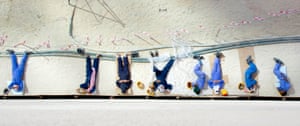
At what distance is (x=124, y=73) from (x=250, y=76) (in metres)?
3.81

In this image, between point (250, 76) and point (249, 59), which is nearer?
point (250, 76)

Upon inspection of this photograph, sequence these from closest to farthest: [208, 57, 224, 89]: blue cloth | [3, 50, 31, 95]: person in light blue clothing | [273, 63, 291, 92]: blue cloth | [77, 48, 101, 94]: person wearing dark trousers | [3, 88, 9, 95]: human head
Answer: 1. [273, 63, 291, 92]: blue cloth
2. [208, 57, 224, 89]: blue cloth
3. [77, 48, 101, 94]: person wearing dark trousers
4. [3, 50, 31, 95]: person in light blue clothing
5. [3, 88, 9, 95]: human head

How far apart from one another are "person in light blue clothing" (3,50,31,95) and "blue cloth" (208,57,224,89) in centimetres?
603

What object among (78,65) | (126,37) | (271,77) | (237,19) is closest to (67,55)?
(78,65)

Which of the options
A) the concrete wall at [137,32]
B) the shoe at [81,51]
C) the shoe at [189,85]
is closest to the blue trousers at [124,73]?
the concrete wall at [137,32]

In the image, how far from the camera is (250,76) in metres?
9.96

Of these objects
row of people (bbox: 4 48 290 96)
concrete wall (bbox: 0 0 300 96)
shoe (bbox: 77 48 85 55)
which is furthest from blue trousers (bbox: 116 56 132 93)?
shoe (bbox: 77 48 85 55)

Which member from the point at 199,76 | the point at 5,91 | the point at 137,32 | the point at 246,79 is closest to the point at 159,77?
the point at 199,76

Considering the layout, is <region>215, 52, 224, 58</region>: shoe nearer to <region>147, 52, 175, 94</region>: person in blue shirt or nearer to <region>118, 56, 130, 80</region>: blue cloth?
<region>147, 52, 175, 94</region>: person in blue shirt

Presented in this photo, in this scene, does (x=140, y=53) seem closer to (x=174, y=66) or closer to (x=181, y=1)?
(x=174, y=66)

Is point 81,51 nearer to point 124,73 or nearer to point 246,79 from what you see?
point 124,73

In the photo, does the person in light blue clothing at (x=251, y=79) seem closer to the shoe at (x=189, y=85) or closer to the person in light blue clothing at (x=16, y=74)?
the shoe at (x=189, y=85)

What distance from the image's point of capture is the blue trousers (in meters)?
Result: 10.6

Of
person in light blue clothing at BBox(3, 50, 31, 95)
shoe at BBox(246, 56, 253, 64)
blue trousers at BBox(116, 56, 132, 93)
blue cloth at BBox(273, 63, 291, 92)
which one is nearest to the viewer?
blue cloth at BBox(273, 63, 291, 92)
